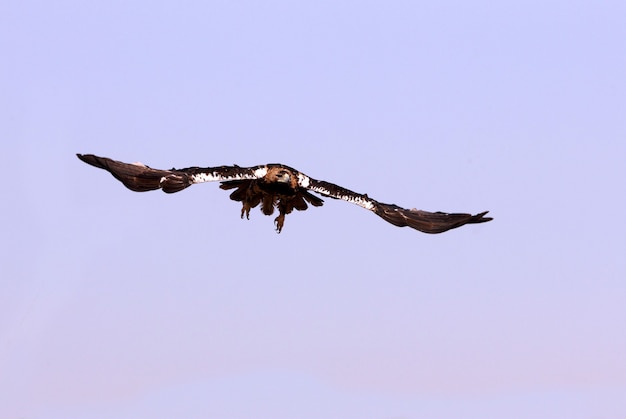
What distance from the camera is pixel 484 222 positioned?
1433 inches

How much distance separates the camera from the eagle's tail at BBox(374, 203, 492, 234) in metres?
37.1

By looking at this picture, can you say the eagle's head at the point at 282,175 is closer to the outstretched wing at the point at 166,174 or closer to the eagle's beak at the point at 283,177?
the eagle's beak at the point at 283,177

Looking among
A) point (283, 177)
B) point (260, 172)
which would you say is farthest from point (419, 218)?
point (260, 172)

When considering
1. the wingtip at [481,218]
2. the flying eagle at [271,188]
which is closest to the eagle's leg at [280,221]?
the flying eagle at [271,188]

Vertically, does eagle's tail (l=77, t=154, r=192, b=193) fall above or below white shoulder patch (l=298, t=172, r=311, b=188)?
below

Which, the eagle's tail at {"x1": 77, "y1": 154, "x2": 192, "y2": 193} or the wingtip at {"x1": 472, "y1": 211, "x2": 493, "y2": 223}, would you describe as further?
the wingtip at {"x1": 472, "y1": 211, "x2": 493, "y2": 223}

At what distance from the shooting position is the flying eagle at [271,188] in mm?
33688

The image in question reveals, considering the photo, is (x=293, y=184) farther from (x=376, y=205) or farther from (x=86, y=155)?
(x=86, y=155)

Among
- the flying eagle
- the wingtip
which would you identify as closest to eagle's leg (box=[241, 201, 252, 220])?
the flying eagle

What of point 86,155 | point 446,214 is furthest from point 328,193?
point 86,155

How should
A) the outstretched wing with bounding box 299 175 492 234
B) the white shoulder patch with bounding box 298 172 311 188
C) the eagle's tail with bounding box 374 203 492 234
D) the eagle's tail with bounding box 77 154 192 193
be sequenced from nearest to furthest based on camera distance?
the eagle's tail with bounding box 77 154 192 193 < the white shoulder patch with bounding box 298 172 311 188 < the outstretched wing with bounding box 299 175 492 234 < the eagle's tail with bounding box 374 203 492 234

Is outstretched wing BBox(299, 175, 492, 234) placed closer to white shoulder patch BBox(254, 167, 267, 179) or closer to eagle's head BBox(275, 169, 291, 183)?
eagle's head BBox(275, 169, 291, 183)

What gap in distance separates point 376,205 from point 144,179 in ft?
25.3

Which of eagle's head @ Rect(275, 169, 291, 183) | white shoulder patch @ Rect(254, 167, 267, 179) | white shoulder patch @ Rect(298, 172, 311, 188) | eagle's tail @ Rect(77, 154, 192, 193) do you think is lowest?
eagle's tail @ Rect(77, 154, 192, 193)
